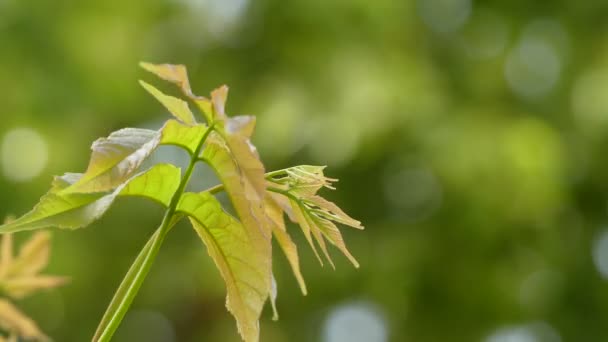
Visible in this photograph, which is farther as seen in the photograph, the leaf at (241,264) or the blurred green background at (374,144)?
the blurred green background at (374,144)

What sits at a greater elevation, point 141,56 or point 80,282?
point 141,56

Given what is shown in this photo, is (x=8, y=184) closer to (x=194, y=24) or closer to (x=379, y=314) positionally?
(x=194, y=24)

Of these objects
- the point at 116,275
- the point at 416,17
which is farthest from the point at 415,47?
the point at 116,275

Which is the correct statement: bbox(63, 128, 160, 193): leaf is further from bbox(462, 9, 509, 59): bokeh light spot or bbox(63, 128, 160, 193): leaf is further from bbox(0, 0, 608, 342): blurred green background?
bbox(462, 9, 509, 59): bokeh light spot

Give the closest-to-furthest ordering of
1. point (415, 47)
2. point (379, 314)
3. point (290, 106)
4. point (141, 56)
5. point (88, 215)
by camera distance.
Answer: point (88, 215), point (290, 106), point (379, 314), point (415, 47), point (141, 56)

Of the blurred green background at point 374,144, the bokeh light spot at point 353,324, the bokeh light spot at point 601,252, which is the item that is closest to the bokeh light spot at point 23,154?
the blurred green background at point 374,144

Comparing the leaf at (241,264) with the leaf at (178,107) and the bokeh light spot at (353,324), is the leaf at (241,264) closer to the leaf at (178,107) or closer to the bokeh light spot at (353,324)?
the leaf at (178,107)
